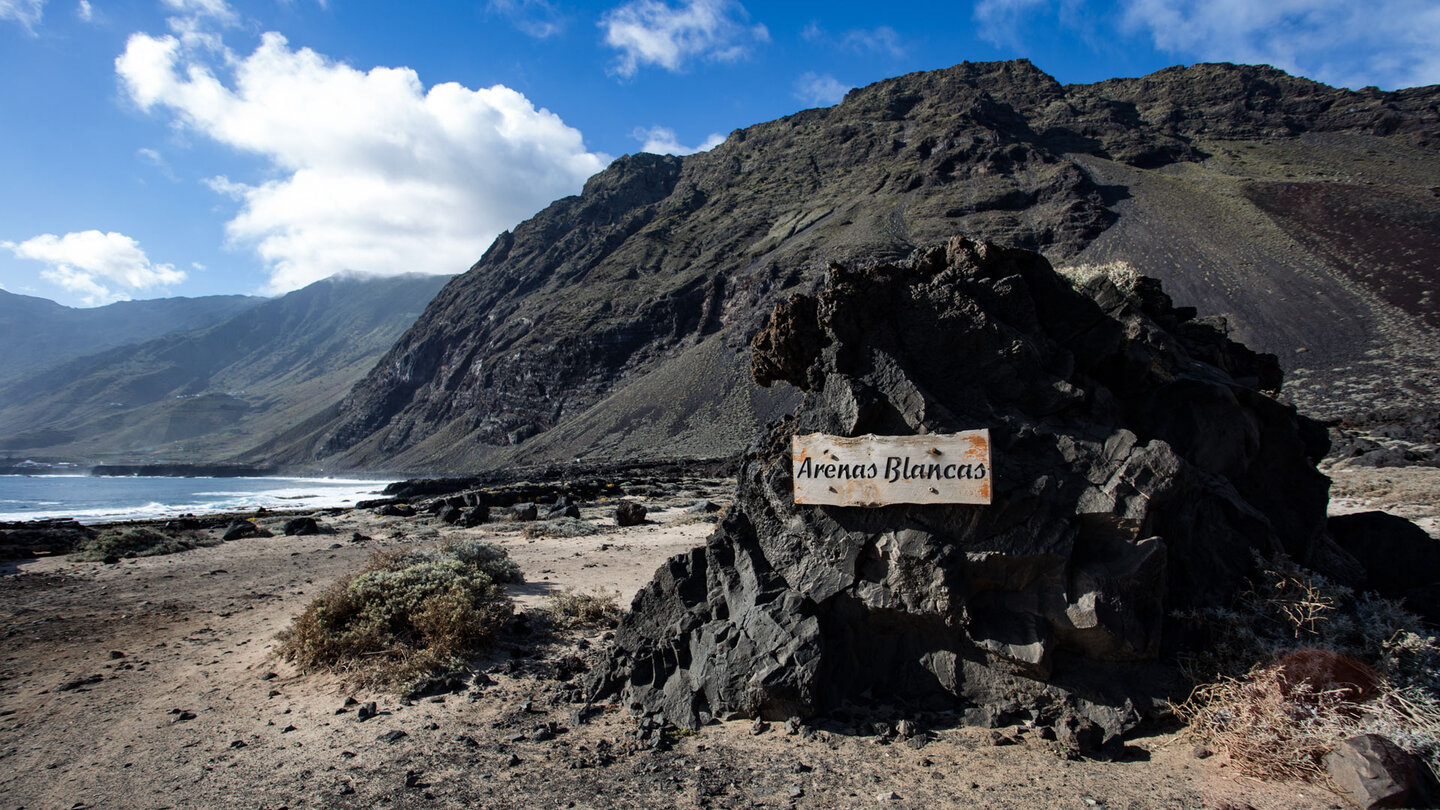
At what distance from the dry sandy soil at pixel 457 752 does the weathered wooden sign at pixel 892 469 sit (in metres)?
1.55

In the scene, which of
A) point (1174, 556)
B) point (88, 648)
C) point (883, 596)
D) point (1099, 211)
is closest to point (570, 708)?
point (883, 596)

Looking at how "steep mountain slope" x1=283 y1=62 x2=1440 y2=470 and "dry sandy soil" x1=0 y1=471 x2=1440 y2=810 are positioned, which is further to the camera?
"steep mountain slope" x1=283 y1=62 x2=1440 y2=470

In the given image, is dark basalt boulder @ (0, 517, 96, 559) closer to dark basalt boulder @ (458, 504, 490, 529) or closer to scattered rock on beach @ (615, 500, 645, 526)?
dark basalt boulder @ (458, 504, 490, 529)

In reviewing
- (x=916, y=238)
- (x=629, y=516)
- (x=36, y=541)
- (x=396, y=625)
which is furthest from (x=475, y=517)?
A: (x=916, y=238)

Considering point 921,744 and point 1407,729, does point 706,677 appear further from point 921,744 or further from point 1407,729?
point 1407,729

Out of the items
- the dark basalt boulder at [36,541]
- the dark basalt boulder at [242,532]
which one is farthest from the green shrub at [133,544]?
the dark basalt boulder at [242,532]

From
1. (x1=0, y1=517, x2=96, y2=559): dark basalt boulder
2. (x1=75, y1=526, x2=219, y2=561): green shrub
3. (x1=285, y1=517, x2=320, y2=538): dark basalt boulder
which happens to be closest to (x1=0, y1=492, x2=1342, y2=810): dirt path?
(x1=75, y1=526, x2=219, y2=561): green shrub

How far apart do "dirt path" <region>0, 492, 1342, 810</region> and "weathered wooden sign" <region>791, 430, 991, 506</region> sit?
1.56 metres

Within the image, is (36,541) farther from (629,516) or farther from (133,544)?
(629,516)

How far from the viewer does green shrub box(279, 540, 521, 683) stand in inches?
240

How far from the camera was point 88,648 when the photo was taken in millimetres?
7359

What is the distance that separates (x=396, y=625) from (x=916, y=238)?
60.1 m

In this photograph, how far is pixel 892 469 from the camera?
484 centimetres

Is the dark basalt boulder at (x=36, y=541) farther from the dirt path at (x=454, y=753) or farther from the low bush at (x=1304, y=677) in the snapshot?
the low bush at (x=1304, y=677)
